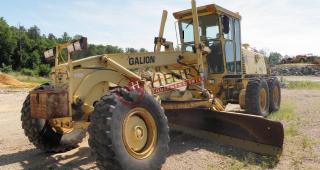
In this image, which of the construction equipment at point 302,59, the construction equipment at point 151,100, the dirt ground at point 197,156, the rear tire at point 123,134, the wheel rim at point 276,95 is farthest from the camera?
the construction equipment at point 302,59

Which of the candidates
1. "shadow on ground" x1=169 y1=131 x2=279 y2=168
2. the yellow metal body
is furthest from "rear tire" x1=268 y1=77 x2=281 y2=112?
"shadow on ground" x1=169 y1=131 x2=279 y2=168

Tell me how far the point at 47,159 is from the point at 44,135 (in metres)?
0.43

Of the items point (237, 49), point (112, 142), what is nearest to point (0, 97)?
point (237, 49)

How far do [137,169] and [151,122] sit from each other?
2.68 feet

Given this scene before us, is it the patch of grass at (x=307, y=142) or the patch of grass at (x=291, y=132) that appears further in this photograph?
the patch of grass at (x=291, y=132)

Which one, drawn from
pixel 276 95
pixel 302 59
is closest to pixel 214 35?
pixel 276 95

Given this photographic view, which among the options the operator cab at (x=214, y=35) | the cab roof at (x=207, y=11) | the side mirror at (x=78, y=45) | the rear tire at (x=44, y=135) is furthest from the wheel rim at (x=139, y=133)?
the cab roof at (x=207, y=11)

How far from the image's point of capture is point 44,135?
6.85m

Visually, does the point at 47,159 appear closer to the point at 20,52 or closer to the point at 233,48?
the point at 233,48

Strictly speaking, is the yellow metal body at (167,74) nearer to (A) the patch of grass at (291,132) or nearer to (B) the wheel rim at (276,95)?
(B) the wheel rim at (276,95)

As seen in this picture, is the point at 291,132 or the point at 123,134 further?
the point at 291,132

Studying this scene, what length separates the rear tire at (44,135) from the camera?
6.66 metres

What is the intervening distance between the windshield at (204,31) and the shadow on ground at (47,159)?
4.10 metres

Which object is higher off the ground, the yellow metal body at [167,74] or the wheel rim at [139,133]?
the yellow metal body at [167,74]
